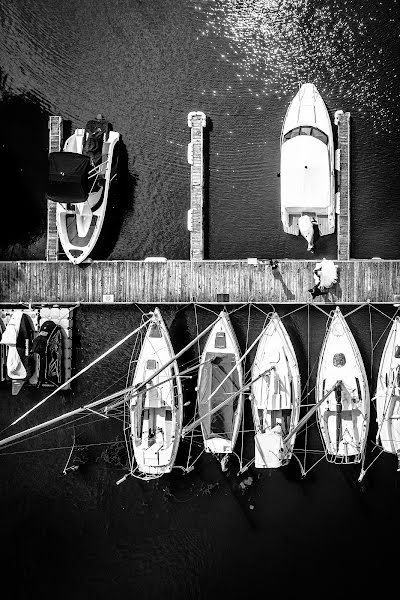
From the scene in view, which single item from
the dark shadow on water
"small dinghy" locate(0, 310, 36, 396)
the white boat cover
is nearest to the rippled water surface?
the dark shadow on water

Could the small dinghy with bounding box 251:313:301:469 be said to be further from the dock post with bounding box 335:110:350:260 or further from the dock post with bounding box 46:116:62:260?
the dock post with bounding box 46:116:62:260

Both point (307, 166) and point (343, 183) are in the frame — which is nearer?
point (307, 166)

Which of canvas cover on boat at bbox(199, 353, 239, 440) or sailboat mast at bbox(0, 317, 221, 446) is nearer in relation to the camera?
sailboat mast at bbox(0, 317, 221, 446)

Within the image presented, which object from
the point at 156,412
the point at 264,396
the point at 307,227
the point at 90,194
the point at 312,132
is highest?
the point at 312,132

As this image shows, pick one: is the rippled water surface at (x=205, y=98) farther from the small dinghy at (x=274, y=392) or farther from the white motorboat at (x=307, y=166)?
the small dinghy at (x=274, y=392)

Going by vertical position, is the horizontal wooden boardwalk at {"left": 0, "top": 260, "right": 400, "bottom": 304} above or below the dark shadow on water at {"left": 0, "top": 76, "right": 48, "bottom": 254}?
below

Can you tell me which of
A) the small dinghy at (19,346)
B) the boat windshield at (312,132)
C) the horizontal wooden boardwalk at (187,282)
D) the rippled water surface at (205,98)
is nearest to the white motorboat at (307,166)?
the boat windshield at (312,132)

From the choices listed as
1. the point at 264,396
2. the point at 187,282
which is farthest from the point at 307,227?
the point at 264,396

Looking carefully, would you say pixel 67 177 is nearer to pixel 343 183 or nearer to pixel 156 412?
pixel 156 412
